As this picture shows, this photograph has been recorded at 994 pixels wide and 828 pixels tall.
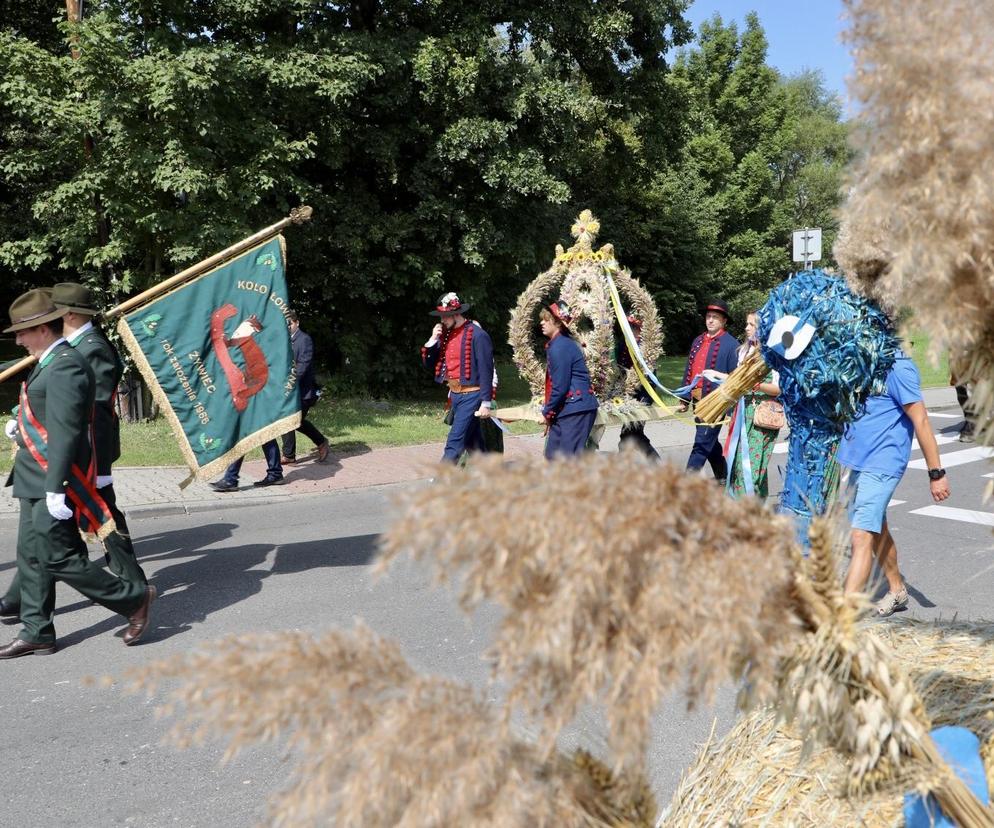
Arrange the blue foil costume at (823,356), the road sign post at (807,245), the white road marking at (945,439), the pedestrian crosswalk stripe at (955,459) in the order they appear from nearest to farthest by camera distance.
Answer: the blue foil costume at (823,356)
the pedestrian crosswalk stripe at (955,459)
the white road marking at (945,439)
the road sign post at (807,245)

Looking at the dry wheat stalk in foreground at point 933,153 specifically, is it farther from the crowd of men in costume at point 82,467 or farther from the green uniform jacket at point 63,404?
the green uniform jacket at point 63,404

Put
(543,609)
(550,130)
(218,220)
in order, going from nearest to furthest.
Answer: (543,609)
(218,220)
(550,130)

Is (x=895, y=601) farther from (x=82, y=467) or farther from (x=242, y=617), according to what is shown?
(x=82, y=467)

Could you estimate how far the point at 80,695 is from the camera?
4.65 meters

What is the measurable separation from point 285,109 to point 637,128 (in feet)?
32.3

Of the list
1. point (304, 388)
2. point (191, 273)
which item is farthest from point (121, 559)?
point (304, 388)

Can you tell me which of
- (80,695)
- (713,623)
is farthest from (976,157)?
(80,695)

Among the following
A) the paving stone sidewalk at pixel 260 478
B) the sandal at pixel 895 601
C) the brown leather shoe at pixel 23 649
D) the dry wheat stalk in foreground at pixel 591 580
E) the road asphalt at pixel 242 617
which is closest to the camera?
the dry wheat stalk in foreground at pixel 591 580

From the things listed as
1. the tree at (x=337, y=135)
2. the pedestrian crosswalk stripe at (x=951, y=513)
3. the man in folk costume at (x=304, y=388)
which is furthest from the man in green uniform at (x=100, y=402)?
the tree at (x=337, y=135)

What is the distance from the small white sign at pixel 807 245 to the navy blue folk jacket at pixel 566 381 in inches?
364

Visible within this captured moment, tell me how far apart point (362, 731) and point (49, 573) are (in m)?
5.03

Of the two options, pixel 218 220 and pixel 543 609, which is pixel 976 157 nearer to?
pixel 543 609

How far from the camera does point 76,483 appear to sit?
527cm

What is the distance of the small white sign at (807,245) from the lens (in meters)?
15.4
